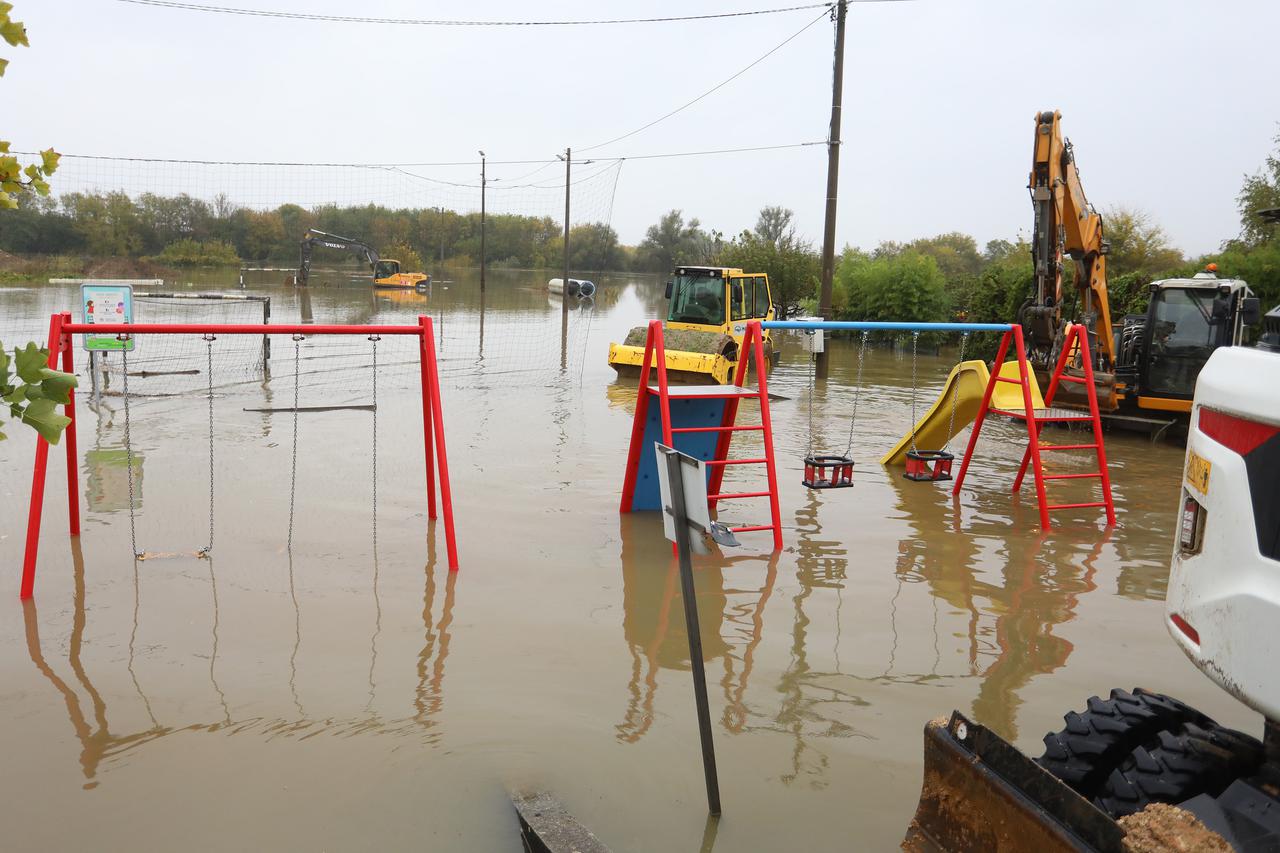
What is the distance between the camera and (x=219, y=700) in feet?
15.7

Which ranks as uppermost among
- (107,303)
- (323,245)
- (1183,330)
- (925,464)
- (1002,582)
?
(323,245)

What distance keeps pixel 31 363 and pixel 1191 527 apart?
2591 mm

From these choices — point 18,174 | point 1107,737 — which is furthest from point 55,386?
point 1107,737

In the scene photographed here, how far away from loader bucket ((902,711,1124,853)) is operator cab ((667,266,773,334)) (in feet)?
53.2

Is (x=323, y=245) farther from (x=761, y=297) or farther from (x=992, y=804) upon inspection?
(x=992, y=804)

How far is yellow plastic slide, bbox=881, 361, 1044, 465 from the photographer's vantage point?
9.84 m

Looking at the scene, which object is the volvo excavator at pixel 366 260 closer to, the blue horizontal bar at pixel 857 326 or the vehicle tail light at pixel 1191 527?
the blue horizontal bar at pixel 857 326

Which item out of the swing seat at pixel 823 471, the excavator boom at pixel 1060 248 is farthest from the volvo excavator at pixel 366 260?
the swing seat at pixel 823 471

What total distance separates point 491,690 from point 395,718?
0.53 meters

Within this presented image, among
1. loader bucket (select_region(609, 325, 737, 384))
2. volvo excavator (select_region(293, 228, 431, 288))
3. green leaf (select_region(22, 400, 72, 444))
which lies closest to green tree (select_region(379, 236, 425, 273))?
volvo excavator (select_region(293, 228, 431, 288))

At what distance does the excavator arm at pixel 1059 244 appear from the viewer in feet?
43.2

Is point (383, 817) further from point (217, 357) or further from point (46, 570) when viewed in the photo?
point (217, 357)

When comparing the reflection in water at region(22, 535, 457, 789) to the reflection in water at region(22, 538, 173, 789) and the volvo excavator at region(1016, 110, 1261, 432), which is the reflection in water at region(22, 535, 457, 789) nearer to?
the reflection in water at region(22, 538, 173, 789)

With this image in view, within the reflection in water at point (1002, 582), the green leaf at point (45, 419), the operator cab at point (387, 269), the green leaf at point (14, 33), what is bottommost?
the reflection in water at point (1002, 582)
